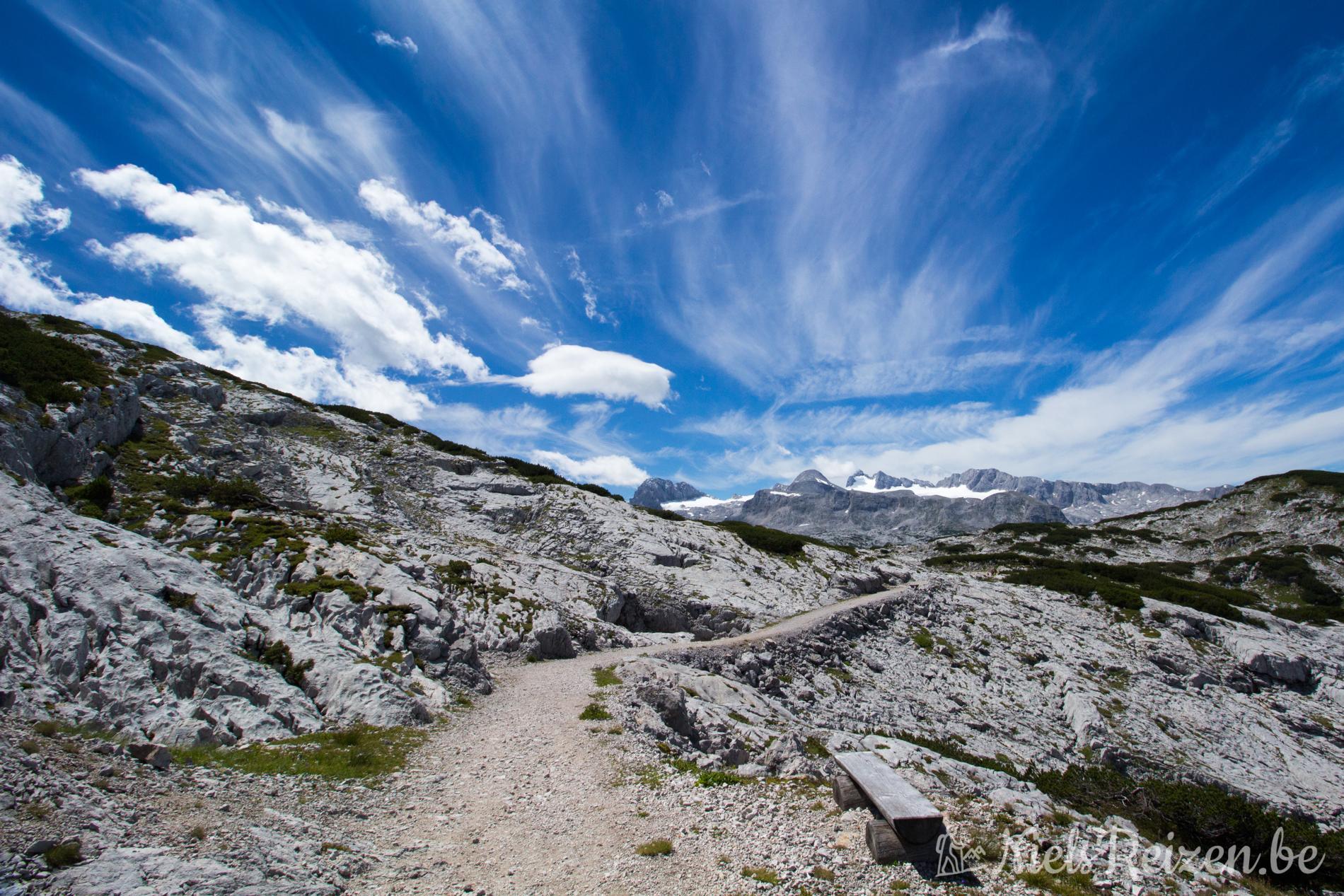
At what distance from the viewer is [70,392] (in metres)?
32.9

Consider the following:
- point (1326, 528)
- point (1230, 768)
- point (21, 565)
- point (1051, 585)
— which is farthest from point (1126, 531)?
point (21, 565)

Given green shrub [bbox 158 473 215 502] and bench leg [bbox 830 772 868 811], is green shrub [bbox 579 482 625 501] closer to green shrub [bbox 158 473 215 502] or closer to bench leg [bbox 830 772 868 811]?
green shrub [bbox 158 473 215 502]

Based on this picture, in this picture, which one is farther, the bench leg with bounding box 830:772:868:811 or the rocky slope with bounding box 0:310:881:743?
the rocky slope with bounding box 0:310:881:743

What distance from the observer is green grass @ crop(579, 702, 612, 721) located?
20.0 meters

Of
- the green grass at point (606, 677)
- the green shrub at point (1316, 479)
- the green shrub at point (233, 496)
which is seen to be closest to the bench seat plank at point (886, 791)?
the green grass at point (606, 677)

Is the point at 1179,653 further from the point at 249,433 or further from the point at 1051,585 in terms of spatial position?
the point at 249,433

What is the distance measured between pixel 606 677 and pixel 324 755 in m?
14.5

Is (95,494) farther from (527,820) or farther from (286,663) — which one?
Answer: (527,820)

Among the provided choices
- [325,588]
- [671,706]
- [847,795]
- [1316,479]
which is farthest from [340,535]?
[1316,479]

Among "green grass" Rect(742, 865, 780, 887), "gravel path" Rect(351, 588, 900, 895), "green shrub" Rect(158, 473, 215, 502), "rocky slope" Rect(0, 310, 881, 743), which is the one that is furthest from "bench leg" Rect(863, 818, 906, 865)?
"green shrub" Rect(158, 473, 215, 502)

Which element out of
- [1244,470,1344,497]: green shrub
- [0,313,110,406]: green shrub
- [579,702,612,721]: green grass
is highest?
[1244,470,1344,497]: green shrub

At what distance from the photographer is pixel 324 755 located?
14.1 metres

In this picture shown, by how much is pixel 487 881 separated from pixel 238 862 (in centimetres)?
391

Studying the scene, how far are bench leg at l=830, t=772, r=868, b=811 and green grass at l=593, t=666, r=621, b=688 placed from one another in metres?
14.8
